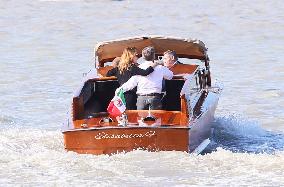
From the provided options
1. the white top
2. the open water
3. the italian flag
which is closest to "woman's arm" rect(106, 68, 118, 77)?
the white top

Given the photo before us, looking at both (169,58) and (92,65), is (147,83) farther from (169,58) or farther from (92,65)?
(92,65)

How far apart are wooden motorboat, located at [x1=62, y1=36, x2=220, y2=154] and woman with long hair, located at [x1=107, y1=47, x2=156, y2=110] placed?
39 cm

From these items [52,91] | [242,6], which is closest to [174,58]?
[52,91]

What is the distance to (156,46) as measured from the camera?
16938mm

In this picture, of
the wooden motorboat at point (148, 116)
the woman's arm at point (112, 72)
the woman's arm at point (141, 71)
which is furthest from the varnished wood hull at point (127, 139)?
the woman's arm at point (112, 72)

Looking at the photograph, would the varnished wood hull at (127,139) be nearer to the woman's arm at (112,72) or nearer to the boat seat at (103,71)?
the woman's arm at (112,72)

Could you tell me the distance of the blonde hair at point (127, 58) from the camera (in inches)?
567

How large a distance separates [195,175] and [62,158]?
1.87 meters

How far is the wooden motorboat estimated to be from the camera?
13.4 m

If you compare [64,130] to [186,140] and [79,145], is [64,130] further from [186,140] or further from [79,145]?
[186,140]

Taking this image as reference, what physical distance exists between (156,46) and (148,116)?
10.8 feet

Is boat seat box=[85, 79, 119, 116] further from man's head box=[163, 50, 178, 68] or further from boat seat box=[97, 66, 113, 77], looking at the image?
man's head box=[163, 50, 178, 68]

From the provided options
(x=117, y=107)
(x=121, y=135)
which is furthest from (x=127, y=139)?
(x=117, y=107)

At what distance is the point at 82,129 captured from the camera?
13.5m
